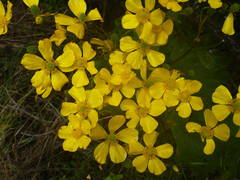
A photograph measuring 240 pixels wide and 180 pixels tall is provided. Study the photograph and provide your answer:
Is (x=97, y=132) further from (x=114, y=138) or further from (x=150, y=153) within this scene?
(x=150, y=153)

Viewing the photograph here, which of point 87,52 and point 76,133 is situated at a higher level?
point 87,52

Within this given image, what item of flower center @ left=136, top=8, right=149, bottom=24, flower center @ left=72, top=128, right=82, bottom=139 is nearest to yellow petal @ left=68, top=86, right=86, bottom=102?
flower center @ left=72, top=128, right=82, bottom=139

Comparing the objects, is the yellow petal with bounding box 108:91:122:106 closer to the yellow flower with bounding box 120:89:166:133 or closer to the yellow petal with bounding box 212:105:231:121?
the yellow flower with bounding box 120:89:166:133

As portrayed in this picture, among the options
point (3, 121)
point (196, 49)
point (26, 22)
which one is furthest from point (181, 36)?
point (3, 121)

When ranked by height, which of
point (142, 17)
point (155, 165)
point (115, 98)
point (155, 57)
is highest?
point (142, 17)

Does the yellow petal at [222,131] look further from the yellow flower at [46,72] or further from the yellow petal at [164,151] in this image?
the yellow flower at [46,72]

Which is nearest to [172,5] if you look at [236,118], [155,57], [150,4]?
[150,4]
